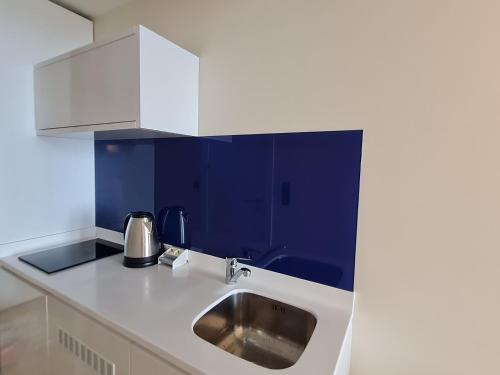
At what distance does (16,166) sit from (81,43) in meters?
0.94

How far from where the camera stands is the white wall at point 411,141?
33.4 inches

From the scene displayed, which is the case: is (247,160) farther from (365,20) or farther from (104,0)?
(104,0)

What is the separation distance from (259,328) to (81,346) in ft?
2.49

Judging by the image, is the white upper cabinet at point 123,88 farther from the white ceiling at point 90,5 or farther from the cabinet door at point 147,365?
the cabinet door at point 147,365

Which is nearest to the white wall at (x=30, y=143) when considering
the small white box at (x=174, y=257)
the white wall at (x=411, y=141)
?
the small white box at (x=174, y=257)

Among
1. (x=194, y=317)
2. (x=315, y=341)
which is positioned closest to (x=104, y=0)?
(x=194, y=317)

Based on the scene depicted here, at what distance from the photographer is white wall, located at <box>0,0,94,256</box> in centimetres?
149

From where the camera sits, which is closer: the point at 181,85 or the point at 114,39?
the point at 114,39

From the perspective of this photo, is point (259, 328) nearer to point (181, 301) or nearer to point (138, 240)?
point (181, 301)

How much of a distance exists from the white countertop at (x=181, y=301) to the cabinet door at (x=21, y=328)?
9cm

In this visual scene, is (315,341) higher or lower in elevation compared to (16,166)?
lower

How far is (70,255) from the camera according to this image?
1.57 metres

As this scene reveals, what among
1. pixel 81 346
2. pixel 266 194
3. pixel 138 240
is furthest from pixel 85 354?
pixel 266 194

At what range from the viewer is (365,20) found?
1.00m
